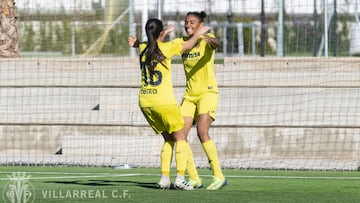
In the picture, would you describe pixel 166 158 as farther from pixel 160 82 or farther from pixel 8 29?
pixel 8 29

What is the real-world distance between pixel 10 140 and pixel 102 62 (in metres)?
2.98

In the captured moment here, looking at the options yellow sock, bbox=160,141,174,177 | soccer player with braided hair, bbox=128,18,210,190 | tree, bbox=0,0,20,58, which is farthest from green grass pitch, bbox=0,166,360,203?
tree, bbox=0,0,20,58

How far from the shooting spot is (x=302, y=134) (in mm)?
20891

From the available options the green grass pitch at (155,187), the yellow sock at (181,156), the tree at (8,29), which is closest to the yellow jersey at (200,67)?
the yellow sock at (181,156)

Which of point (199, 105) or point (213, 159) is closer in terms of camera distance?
point (213, 159)

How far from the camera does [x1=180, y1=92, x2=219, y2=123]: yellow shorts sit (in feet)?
48.9

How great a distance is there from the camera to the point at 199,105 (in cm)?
1496

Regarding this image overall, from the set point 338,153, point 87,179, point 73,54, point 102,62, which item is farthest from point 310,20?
point 87,179

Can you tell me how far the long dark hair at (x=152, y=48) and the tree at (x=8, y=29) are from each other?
11.8 m

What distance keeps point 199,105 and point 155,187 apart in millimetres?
1222

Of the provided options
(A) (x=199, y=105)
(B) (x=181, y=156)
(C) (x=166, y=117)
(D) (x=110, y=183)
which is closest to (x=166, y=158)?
(B) (x=181, y=156)

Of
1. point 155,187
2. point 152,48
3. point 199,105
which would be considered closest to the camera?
point 152,48

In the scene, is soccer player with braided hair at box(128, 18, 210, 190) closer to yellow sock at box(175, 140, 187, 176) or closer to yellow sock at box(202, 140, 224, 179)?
yellow sock at box(175, 140, 187, 176)

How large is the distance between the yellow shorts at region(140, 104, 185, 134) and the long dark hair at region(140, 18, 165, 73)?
486 millimetres
